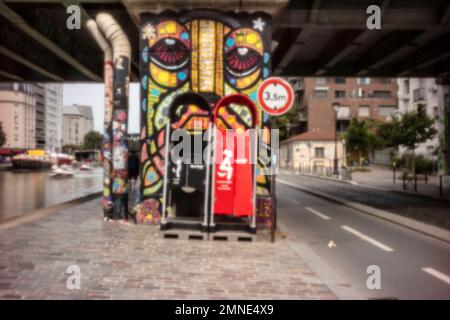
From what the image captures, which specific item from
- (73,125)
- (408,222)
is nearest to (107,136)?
(408,222)

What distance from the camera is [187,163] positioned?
7.88 m

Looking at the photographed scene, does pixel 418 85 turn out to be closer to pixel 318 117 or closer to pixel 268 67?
pixel 318 117

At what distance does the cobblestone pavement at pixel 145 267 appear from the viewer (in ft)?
15.0

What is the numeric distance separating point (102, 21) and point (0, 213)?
6.23 meters

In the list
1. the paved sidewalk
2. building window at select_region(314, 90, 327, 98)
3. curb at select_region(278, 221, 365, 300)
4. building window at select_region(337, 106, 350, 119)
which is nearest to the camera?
curb at select_region(278, 221, 365, 300)

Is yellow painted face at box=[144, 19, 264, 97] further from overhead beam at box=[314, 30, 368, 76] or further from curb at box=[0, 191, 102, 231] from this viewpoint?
overhead beam at box=[314, 30, 368, 76]

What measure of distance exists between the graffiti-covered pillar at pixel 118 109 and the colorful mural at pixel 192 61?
68 centimetres

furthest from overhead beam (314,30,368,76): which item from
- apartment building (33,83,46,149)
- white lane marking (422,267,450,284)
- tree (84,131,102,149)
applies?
apartment building (33,83,46,149)

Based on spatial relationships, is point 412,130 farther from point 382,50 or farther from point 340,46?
point 340,46

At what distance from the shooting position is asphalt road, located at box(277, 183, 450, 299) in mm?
5074

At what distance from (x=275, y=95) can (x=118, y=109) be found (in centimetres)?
413

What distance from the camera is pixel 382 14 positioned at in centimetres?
1181

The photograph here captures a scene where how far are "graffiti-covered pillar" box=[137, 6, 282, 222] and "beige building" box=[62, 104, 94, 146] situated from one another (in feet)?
592
